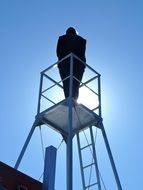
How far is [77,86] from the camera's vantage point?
18859mm

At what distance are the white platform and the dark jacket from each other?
94.6 inches

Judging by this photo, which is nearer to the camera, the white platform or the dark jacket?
the white platform

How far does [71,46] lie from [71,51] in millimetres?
190

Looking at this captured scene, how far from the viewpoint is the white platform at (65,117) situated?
18.0 meters

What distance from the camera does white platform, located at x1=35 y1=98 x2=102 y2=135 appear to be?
18.0 meters

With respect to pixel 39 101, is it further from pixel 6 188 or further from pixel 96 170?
pixel 6 188

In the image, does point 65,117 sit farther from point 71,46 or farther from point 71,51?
point 71,46

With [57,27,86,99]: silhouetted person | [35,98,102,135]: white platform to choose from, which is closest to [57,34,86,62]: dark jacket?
[57,27,86,99]: silhouetted person

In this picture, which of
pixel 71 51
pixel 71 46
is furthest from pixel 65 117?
pixel 71 46

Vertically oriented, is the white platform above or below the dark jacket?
below

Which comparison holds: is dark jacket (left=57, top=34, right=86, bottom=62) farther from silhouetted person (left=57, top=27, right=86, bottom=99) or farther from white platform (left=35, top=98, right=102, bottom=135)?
white platform (left=35, top=98, right=102, bottom=135)

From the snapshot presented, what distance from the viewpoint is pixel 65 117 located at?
18.4m

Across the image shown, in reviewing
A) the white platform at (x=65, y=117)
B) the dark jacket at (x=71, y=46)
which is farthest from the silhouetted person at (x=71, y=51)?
the white platform at (x=65, y=117)

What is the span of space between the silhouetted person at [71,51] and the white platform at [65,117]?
671mm
